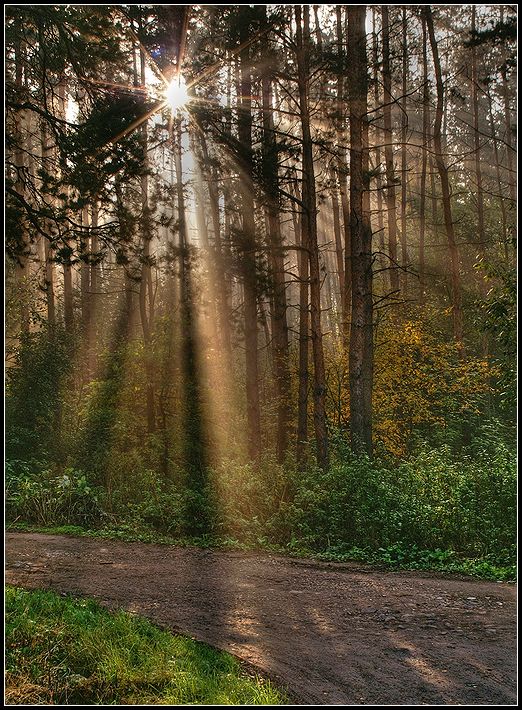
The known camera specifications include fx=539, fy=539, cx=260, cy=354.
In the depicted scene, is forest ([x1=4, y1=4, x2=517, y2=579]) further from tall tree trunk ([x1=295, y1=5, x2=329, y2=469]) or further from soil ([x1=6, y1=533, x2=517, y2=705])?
soil ([x1=6, y1=533, x2=517, y2=705])

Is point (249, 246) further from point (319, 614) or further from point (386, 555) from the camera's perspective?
point (319, 614)

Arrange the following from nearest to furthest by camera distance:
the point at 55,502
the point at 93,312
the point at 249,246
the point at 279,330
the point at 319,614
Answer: the point at 319,614 < the point at 55,502 < the point at 249,246 < the point at 279,330 < the point at 93,312

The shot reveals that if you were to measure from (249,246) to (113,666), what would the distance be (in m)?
9.83

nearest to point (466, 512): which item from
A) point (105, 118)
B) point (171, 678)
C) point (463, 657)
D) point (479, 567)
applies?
point (479, 567)

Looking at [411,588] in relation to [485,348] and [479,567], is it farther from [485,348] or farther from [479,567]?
[485,348]

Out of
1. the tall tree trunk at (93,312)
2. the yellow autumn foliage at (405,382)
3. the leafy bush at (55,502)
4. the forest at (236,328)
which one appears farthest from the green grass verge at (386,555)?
the tall tree trunk at (93,312)

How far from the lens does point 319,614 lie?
19.1 ft

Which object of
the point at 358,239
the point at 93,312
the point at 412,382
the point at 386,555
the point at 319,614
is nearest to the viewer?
the point at 319,614

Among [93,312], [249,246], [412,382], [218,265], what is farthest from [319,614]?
[93,312]

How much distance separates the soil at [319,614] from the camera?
14.4 feet

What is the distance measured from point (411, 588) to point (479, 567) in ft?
4.30

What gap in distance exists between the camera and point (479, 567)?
290 inches

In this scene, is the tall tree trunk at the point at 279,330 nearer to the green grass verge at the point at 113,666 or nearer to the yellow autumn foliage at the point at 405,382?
the yellow autumn foliage at the point at 405,382

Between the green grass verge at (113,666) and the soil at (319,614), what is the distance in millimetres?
342
